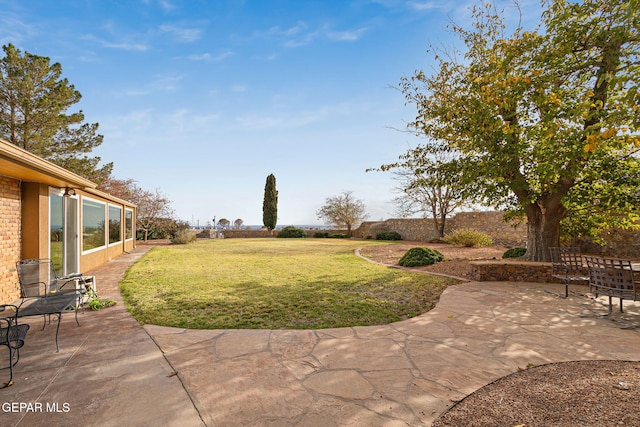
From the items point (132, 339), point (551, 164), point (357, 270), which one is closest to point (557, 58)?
point (551, 164)

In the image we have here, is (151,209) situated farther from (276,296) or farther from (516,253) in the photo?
(516,253)

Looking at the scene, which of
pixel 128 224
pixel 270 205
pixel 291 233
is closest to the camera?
pixel 128 224

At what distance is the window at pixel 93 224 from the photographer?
9117 millimetres

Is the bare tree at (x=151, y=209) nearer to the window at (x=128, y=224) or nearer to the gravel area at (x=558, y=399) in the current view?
the window at (x=128, y=224)

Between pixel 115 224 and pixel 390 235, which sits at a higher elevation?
pixel 115 224

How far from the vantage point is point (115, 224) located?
13.2m

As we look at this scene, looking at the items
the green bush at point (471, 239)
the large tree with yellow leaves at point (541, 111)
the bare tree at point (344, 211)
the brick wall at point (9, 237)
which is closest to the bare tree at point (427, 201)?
the green bush at point (471, 239)

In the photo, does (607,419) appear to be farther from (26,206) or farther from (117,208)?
(117,208)

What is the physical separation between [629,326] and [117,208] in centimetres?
1655

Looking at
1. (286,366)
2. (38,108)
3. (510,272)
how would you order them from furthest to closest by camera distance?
(38,108)
(510,272)
(286,366)

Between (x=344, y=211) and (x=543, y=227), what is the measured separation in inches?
833

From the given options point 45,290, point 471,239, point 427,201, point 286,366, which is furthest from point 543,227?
point 427,201

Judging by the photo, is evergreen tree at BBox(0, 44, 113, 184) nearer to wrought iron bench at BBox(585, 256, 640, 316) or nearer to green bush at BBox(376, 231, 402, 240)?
green bush at BBox(376, 231, 402, 240)

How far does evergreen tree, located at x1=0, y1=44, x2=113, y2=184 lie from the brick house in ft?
33.3
